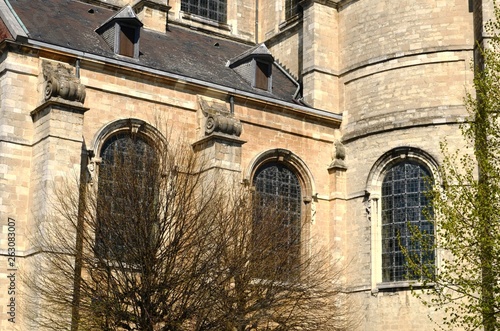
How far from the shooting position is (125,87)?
23141mm

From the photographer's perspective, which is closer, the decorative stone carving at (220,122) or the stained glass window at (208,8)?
the decorative stone carving at (220,122)

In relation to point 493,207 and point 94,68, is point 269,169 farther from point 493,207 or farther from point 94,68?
point 493,207

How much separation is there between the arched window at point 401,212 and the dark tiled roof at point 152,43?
167 inches

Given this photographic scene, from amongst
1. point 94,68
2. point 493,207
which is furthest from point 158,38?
point 493,207

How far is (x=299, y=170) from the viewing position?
2591 centimetres

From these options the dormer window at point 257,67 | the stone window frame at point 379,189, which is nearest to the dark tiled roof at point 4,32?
the dormer window at point 257,67

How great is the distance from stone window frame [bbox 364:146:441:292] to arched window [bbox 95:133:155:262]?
7.81m

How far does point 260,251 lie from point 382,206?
20.6ft

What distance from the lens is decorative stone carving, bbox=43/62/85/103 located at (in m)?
20.8

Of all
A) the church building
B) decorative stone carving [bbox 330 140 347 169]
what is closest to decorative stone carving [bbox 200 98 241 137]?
the church building

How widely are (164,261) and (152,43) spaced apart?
395 inches

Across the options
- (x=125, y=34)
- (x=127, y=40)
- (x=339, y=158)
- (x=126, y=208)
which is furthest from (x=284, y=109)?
(x=126, y=208)

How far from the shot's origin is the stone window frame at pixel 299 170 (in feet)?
82.6

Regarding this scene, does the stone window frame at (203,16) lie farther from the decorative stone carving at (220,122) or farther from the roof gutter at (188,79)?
the decorative stone carving at (220,122)
